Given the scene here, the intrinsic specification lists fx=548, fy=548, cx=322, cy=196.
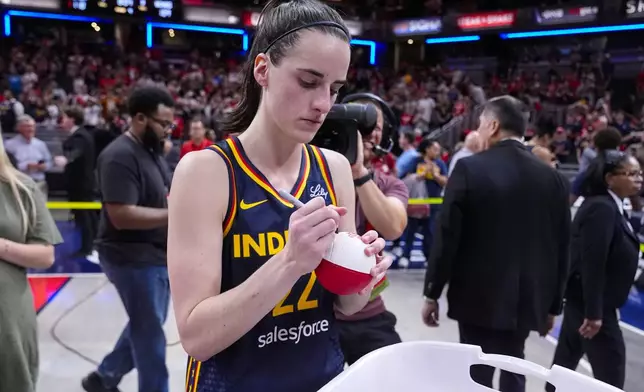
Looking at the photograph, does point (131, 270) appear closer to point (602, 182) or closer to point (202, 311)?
point (202, 311)

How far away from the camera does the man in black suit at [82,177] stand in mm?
5824

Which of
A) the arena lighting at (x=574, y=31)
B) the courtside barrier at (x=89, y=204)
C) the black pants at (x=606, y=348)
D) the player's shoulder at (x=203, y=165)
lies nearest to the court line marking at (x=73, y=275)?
the courtside barrier at (x=89, y=204)

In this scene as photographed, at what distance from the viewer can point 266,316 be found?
3.71 feet

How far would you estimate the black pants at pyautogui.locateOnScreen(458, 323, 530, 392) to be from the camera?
2508mm

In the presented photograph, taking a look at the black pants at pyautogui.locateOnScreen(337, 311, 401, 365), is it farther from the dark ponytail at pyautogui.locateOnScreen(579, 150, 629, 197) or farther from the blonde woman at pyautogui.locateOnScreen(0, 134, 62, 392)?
the dark ponytail at pyautogui.locateOnScreen(579, 150, 629, 197)

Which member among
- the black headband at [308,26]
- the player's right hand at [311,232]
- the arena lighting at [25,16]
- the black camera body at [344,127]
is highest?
the arena lighting at [25,16]

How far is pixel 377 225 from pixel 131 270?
125 cm

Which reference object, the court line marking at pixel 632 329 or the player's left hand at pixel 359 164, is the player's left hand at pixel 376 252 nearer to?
the player's left hand at pixel 359 164

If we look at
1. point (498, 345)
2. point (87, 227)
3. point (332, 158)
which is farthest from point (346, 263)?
point (87, 227)

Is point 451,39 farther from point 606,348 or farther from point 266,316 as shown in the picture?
point 266,316

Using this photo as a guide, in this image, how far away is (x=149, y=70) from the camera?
16.9m

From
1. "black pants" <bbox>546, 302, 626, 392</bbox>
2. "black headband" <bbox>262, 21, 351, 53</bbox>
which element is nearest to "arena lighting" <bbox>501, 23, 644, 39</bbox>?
"black pants" <bbox>546, 302, 626, 392</bbox>

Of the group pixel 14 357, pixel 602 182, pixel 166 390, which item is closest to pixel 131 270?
pixel 166 390

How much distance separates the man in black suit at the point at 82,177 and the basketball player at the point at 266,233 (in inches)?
200
